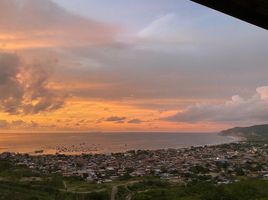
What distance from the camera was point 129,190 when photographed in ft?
108

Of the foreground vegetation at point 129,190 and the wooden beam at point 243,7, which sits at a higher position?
the wooden beam at point 243,7

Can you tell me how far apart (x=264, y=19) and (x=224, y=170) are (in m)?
47.0

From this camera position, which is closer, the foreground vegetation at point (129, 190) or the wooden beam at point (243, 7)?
the wooden beam at point (243, 7)

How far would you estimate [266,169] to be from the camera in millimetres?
47188

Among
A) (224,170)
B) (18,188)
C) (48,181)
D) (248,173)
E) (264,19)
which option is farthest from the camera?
(224,170)

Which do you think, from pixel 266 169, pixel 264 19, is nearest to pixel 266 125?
pixel 266 169

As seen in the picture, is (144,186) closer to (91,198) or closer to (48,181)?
(91,198)

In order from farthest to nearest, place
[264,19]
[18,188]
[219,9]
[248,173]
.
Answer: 1. [248,173]
2. [18,188]
3. [264,19]
4. [219,9]

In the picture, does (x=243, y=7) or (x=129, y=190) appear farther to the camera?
(x=129, y=190)

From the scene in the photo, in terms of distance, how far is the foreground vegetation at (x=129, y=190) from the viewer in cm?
2931

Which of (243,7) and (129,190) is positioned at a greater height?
(243,7)

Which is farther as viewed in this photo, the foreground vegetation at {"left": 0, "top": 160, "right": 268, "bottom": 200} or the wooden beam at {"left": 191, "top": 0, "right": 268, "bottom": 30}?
the foreground vegetation at {"left": 0, "top": 160, "right": 268, "bottom": 200}

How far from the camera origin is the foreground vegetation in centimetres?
2931

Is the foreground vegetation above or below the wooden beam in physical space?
below
